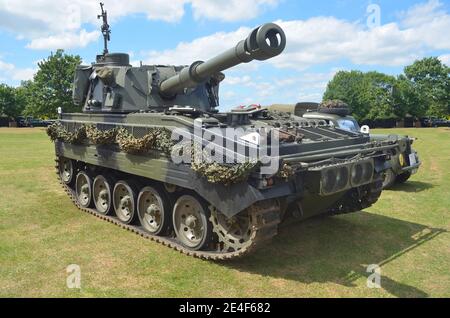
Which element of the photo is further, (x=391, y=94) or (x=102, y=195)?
(x=391, y=94)

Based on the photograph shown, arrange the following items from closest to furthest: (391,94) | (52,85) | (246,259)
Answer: (246,259), (52,85), (391,94)

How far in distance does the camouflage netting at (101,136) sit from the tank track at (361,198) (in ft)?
13.9

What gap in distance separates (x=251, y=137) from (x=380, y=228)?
3.69 metres

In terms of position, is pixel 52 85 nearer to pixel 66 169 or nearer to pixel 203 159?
pixel 66 169

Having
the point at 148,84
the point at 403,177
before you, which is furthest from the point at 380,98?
the point at 148,84

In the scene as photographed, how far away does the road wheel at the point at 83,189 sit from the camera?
378 inches

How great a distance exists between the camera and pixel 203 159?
612 centimetres

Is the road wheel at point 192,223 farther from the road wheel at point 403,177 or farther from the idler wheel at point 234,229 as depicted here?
the road wheel at point 403,177

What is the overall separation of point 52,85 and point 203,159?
4655 centimetres

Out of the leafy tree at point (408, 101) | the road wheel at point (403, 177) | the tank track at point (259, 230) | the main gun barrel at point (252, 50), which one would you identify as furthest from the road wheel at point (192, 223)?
the leafy tree at point (408, 101)

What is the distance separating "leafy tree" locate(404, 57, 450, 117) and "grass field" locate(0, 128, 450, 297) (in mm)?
50938

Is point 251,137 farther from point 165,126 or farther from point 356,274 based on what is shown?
point 356,274

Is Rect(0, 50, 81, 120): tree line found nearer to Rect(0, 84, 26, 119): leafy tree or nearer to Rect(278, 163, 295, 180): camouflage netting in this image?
Rect(0, 84, 26, 119): leafy tree

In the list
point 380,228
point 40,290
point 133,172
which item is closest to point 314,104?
point 380,228
